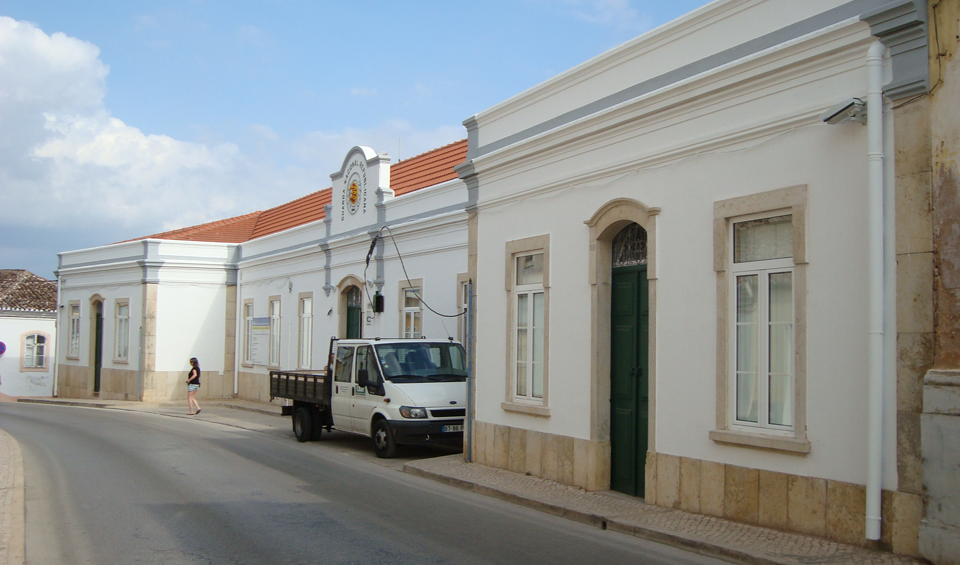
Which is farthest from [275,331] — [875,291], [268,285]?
[875,291]

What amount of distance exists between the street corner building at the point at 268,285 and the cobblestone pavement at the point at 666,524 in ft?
21.4

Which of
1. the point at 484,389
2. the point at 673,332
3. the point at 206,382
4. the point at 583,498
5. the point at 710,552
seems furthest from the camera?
the point at 206,382

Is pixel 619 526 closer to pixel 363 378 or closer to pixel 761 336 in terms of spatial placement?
pixel 761 336

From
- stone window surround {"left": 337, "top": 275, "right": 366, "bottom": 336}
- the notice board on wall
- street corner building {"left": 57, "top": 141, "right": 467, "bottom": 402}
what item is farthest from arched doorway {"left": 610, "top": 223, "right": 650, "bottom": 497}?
the notice board on wall

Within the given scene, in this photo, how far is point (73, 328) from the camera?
31328mm

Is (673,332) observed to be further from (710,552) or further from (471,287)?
(471,287)

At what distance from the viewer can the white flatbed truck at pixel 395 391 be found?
12.8 meters

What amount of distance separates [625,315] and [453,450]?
5.69 meters

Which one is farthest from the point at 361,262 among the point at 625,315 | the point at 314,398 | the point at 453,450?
the point at 625,315

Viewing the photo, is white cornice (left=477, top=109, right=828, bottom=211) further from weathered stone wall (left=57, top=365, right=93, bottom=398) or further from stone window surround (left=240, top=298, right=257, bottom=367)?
weathered stone wall (left=57, top=365, right=93, bottom=398)

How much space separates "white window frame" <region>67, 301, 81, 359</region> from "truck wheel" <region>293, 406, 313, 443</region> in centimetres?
1901

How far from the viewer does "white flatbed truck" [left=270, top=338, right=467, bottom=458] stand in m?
12.8

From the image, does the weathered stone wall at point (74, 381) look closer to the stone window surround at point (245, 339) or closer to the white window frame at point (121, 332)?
the white window frame at point (121, 332)

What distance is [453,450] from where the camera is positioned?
47.1 ft
